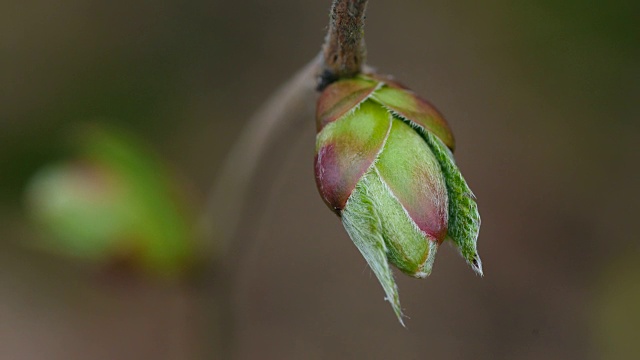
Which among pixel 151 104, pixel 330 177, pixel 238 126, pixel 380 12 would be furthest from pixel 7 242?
pixel 330 177

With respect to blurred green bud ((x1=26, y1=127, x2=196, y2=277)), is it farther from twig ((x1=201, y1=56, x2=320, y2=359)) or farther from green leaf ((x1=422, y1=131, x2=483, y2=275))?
green leaf ((x1=422, y1=131, x2=483, y2=275))

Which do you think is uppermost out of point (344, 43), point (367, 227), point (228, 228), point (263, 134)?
point (344, 43)

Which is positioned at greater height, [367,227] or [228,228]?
[367,227]

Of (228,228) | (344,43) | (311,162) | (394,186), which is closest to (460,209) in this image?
(394,186)

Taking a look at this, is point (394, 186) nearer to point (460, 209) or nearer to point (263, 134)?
point (460, 209)

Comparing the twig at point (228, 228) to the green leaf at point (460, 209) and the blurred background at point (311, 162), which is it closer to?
the blurred background at point (311, 162)

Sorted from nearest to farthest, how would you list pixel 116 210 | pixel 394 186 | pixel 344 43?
pixel 394 186 < pixel 344 43 < pixel 116 210
